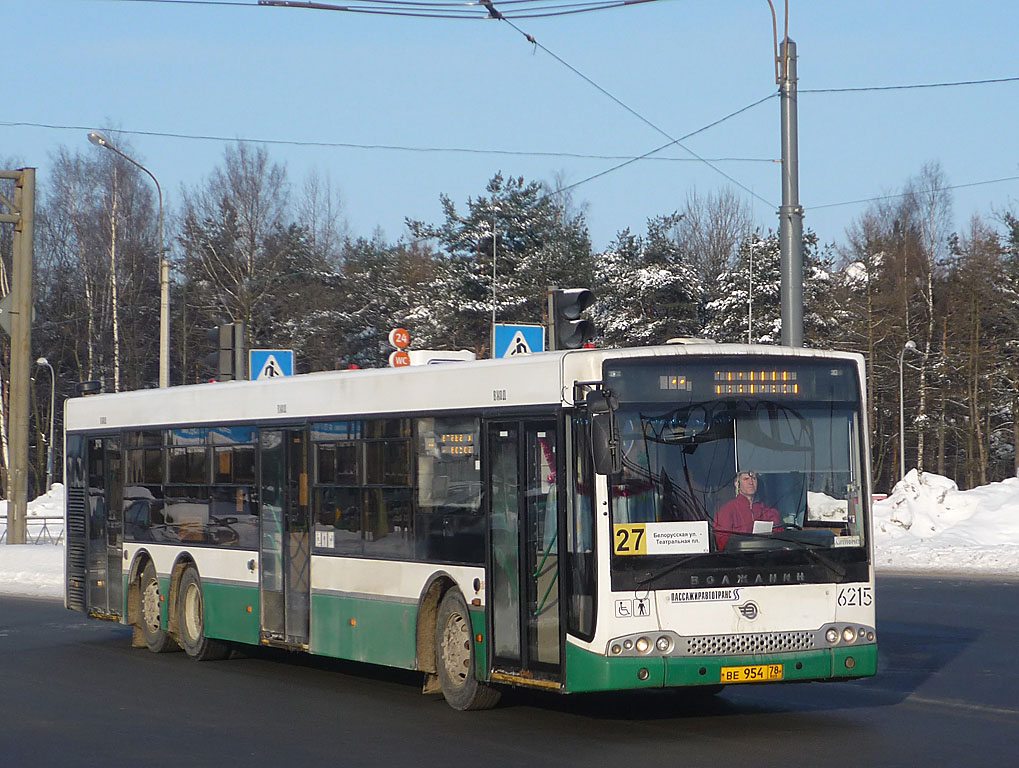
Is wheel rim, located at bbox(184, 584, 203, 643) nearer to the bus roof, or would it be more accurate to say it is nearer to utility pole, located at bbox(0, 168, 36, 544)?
the bus roof

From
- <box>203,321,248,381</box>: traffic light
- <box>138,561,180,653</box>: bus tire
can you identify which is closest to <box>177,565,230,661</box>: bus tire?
<box>138,561,180,653</box>: bus tire

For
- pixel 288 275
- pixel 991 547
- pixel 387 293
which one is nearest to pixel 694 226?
pixel 387 293

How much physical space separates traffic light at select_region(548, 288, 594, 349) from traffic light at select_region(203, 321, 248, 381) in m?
7.29

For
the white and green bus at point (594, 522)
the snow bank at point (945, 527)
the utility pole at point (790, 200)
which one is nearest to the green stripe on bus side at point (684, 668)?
the white and green bus at point (594, 522)

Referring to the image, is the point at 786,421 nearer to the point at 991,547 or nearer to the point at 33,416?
the point at 991,547

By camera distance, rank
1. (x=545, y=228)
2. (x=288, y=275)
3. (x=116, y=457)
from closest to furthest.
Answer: (x=116, y=457)
(x=545, y=228)
(x=288, y=275)

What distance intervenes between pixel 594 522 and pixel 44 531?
3522cm

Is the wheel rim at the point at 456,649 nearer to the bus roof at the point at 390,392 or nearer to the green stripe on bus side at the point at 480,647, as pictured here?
the green stripe on bus side at the point at 480,647

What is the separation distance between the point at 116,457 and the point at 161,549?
1.68 metres

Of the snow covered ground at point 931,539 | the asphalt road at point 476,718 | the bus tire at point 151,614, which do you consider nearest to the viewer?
the asphalt road at point 476,718

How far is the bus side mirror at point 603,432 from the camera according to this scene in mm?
10070

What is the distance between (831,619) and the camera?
1052 centimetres

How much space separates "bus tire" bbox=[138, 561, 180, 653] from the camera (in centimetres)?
1694

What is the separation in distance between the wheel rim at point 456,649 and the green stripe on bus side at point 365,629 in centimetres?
36
